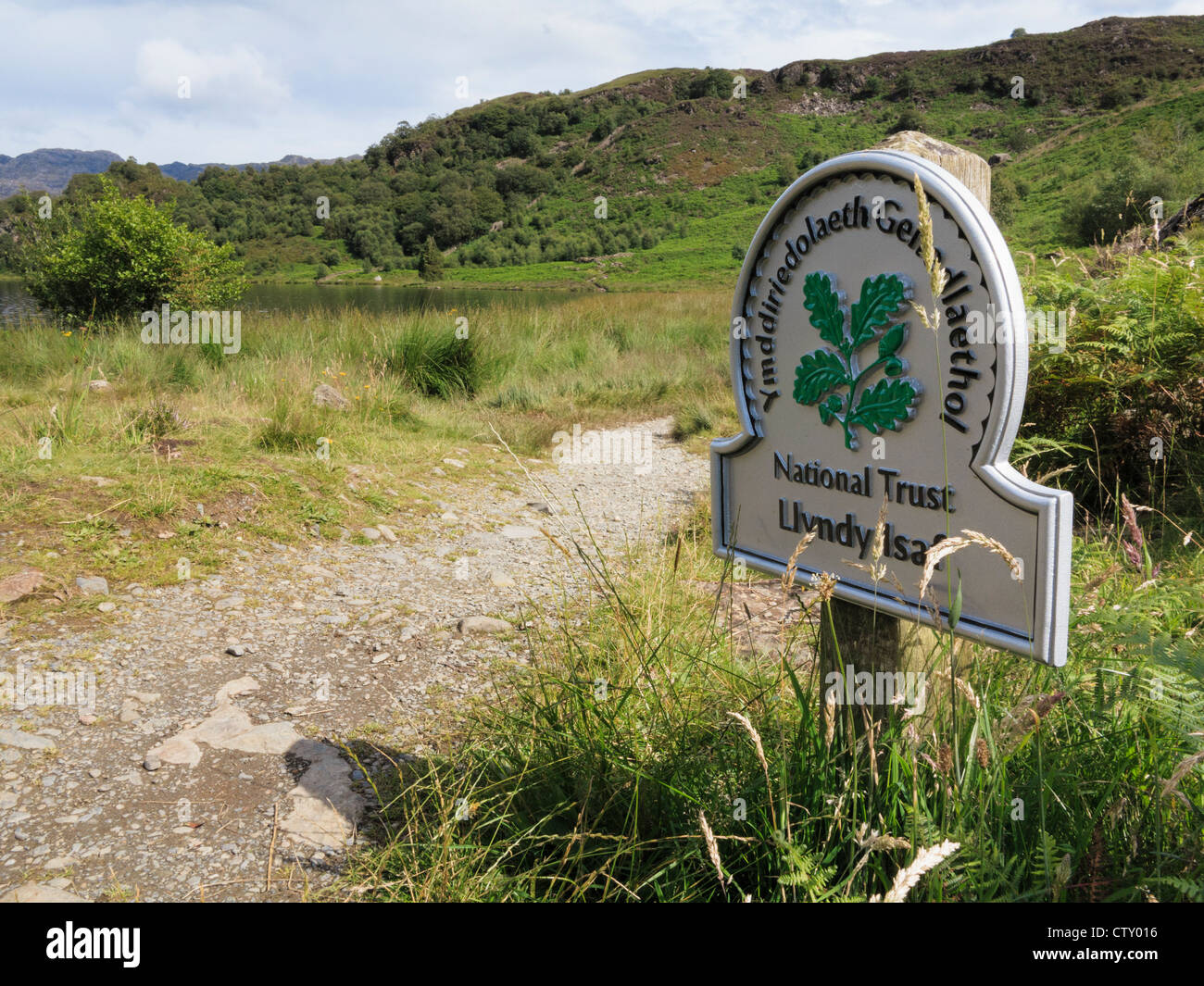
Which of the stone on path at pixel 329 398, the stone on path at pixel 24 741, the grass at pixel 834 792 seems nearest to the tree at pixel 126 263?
the stone on path at pixel 329 398

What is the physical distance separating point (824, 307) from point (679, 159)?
68.1 meters

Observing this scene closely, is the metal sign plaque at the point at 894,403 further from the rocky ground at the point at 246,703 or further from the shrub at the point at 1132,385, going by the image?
the shrub at the point at 1132,385

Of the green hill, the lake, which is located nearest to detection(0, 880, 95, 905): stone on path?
the lake

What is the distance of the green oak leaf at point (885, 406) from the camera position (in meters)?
1.42

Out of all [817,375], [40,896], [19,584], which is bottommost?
[40,896]

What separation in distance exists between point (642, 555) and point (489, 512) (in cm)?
176

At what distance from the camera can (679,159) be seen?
211 ft

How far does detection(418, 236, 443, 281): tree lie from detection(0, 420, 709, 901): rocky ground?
44991 millimetres

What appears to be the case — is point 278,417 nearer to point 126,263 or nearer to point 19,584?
point 19,584

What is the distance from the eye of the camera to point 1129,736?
1614 millimetres

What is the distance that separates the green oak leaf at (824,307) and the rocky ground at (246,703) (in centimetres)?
71

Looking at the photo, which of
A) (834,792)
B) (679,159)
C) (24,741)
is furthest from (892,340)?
(679,159)

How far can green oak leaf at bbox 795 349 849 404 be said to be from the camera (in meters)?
1.55

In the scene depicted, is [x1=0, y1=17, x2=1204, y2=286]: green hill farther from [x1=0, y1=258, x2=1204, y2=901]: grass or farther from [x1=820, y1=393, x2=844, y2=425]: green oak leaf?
[x1=820, y1=393, x2=844, y2=425]: green oak leaf
